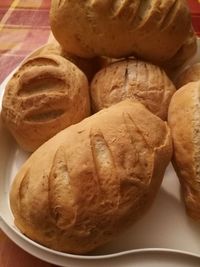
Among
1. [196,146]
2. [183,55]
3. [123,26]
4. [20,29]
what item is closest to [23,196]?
[196,146]

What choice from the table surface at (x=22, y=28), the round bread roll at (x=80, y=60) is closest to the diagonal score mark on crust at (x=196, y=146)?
the round bread roll at (x=80, y=60)

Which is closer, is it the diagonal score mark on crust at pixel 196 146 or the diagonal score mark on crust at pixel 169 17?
the diagonal score mark on crust at pixel 196 146

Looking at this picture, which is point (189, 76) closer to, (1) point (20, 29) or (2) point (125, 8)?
(2) point (125, 8)

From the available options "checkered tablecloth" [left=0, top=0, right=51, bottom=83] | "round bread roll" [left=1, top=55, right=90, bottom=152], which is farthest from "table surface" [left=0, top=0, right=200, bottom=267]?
"round bread roll" [left=1, top=55, right=90, bottom=152]

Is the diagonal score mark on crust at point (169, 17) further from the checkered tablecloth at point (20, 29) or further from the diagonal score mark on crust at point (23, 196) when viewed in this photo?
the checkered tablecloth at point (20, 29)

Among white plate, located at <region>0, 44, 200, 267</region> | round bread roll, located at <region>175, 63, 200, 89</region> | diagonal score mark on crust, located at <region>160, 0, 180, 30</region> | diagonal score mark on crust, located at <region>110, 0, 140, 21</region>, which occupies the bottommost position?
white plate, located at <region>0, 44, 200, 267</region>

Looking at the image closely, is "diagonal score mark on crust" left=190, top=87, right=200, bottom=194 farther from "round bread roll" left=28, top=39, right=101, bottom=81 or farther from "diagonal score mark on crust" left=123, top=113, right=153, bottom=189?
"round bread roll" left=28, top=39, right=101, bottom=81
